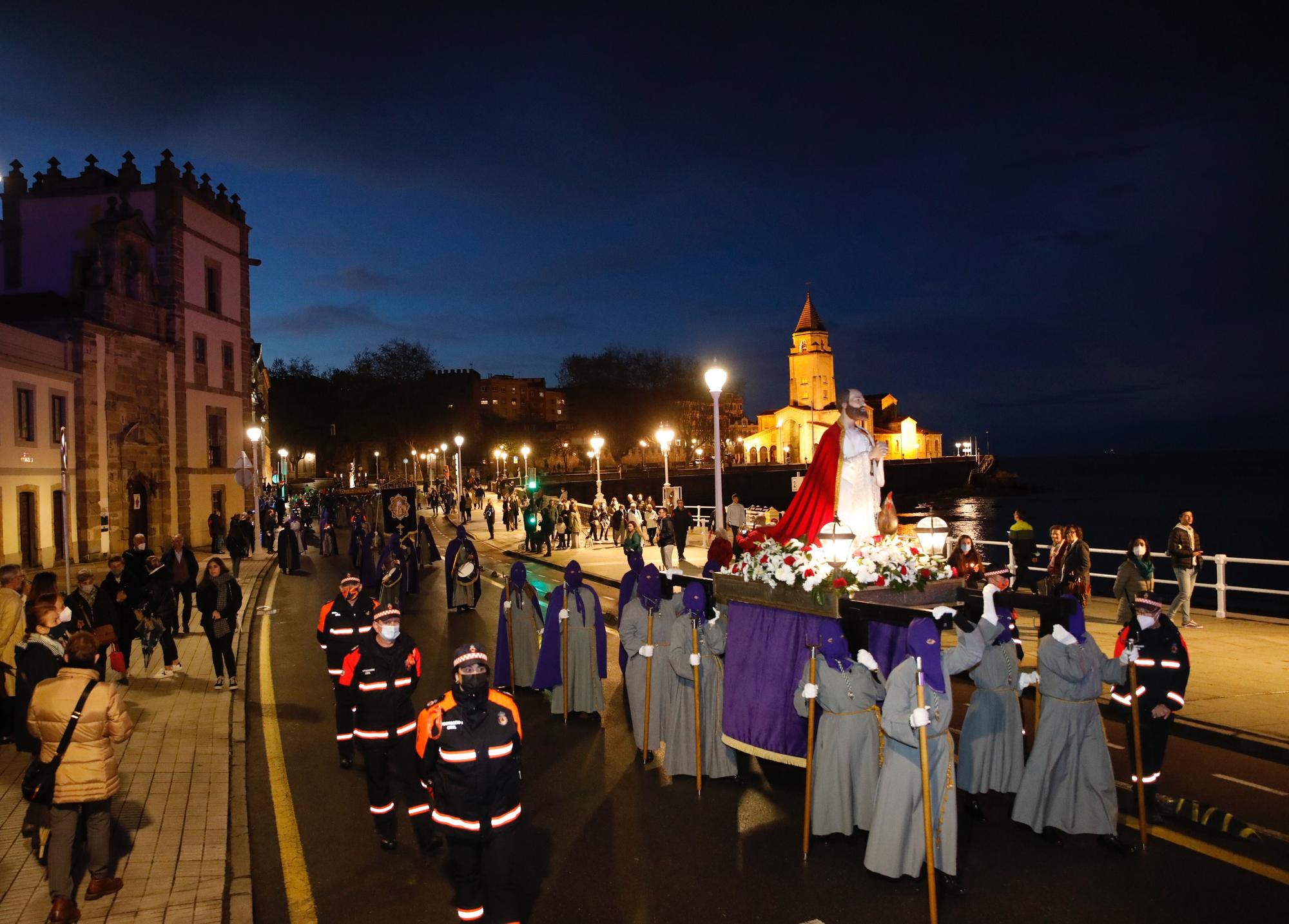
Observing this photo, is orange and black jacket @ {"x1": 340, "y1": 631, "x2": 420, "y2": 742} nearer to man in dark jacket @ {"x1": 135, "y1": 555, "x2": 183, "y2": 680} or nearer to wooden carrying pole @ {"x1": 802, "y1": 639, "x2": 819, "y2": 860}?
wooden carrying pole @ {"x1": 802, "y1": 639, "x2": 819, "y2": 860}

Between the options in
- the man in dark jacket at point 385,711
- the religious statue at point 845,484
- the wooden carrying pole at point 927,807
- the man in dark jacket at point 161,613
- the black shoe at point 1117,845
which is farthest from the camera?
the man in dark jacket at point 161,613

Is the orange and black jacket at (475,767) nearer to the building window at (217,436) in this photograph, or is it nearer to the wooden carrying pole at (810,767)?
the wooden carrying pole at (810,767)

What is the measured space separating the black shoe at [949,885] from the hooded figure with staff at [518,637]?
5.95 meters

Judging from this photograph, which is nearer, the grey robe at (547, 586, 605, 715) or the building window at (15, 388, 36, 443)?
the grey robe at (547, 586, 605, 715)

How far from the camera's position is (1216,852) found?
5922 millimetres

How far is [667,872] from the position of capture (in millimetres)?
5820

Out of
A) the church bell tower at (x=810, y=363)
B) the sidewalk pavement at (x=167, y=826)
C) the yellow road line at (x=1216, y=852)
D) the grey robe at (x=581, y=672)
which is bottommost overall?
the yellow road line at (x=1216, y=852)

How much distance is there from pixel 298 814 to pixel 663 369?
89.3m

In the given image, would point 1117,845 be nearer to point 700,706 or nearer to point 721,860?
point 721,860

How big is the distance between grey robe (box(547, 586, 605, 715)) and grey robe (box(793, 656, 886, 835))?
A: 3.83 metres

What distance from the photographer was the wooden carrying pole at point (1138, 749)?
6.04 metres

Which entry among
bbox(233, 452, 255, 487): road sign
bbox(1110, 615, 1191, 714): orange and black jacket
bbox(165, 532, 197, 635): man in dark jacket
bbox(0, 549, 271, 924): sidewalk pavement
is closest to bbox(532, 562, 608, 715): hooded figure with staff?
bbox(0, 549, 271, 924): sidewalk pavement

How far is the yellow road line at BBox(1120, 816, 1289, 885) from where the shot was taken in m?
5.60

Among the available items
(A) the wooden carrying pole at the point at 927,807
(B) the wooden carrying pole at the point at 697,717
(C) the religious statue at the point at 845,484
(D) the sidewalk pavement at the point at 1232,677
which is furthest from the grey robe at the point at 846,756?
(D) the sidewalk pavement at the point at 1232,677
